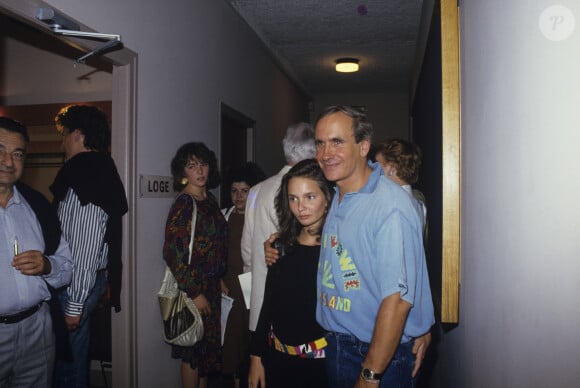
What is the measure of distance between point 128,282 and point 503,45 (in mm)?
2178

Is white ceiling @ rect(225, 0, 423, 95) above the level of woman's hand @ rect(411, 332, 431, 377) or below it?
above

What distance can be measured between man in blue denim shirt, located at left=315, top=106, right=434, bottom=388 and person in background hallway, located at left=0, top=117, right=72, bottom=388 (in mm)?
1231

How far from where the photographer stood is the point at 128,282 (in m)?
2.40

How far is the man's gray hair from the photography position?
2.38 m

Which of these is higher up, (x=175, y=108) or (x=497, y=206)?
(x=175, y=108)

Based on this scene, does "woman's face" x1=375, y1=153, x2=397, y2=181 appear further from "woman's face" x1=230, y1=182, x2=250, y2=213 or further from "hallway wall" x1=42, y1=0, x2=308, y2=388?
"hallway wall" x1=42, y1=0, x2=308, y2=388

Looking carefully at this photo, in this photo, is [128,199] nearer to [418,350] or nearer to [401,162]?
[401,162]

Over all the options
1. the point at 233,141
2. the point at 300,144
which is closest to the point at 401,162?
the point at 300,144

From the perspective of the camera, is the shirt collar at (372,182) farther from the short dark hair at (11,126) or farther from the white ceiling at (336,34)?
the white ceiling at (336,34)

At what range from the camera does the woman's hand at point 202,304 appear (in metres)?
2.54

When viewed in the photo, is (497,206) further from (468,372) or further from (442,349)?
(442,349)

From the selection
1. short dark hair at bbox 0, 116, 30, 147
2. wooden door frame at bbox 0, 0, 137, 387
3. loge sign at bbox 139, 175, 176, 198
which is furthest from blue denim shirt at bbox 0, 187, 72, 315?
loge sign at bbox 139, 175, 176, 198

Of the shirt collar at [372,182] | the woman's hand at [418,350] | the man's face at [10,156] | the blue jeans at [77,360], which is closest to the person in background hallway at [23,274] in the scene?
the man's face at [10,156]

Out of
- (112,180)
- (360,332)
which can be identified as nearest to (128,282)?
(112,180)
